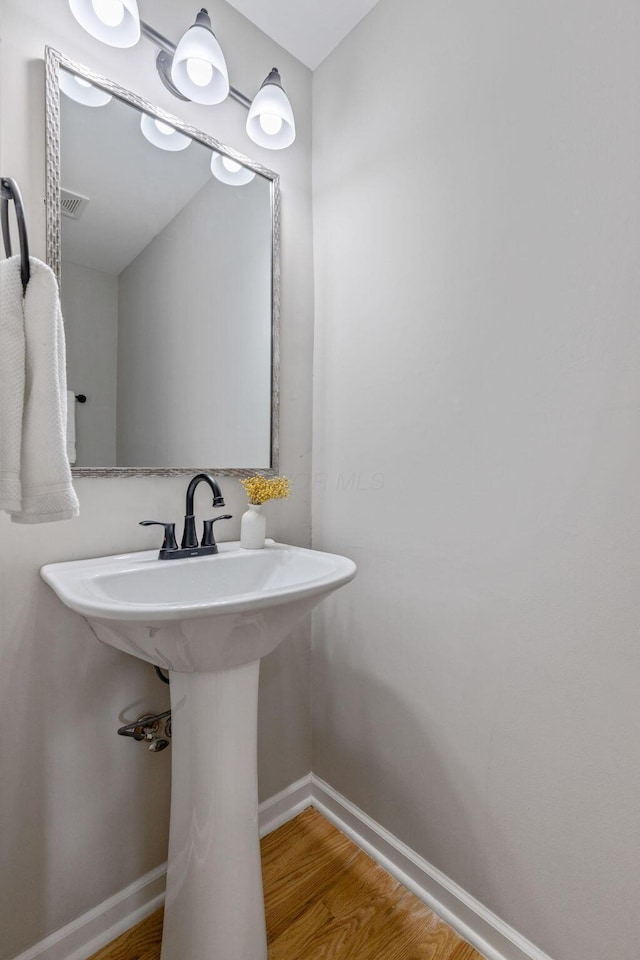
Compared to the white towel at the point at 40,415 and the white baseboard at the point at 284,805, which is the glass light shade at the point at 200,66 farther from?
the white baseboard at the point at 284,805

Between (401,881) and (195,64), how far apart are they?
7.15ft

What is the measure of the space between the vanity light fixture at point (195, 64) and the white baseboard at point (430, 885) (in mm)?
2005

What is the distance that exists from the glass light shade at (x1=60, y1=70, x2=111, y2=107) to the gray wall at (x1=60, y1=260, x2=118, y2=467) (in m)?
0.37

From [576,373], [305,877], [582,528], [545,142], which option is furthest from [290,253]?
[305,877]

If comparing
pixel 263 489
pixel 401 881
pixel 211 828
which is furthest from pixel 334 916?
pixel 263 489

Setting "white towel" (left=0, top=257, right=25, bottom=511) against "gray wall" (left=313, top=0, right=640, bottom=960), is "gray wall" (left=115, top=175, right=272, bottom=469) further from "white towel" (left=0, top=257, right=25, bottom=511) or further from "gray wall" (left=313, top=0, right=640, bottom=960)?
"white towel" (left=0, top=257, right=25, bottom=511)

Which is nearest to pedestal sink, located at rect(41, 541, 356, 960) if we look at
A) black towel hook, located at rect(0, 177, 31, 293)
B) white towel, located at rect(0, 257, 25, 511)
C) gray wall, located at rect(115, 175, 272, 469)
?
white towel, located at rect(0, 257, 25, 511)

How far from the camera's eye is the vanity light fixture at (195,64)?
1.00m

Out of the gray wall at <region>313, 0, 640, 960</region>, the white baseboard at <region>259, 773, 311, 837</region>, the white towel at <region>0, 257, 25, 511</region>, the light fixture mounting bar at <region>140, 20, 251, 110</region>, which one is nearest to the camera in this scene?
the white towel at <region>0, 257, 25, 511</region>

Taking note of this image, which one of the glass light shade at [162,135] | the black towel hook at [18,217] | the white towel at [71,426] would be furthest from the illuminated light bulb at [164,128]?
the white towel at [71,426]

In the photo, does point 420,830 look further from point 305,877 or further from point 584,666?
point 584,666

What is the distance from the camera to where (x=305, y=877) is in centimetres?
125

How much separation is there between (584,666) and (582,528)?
28cm

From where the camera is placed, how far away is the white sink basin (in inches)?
28.5
